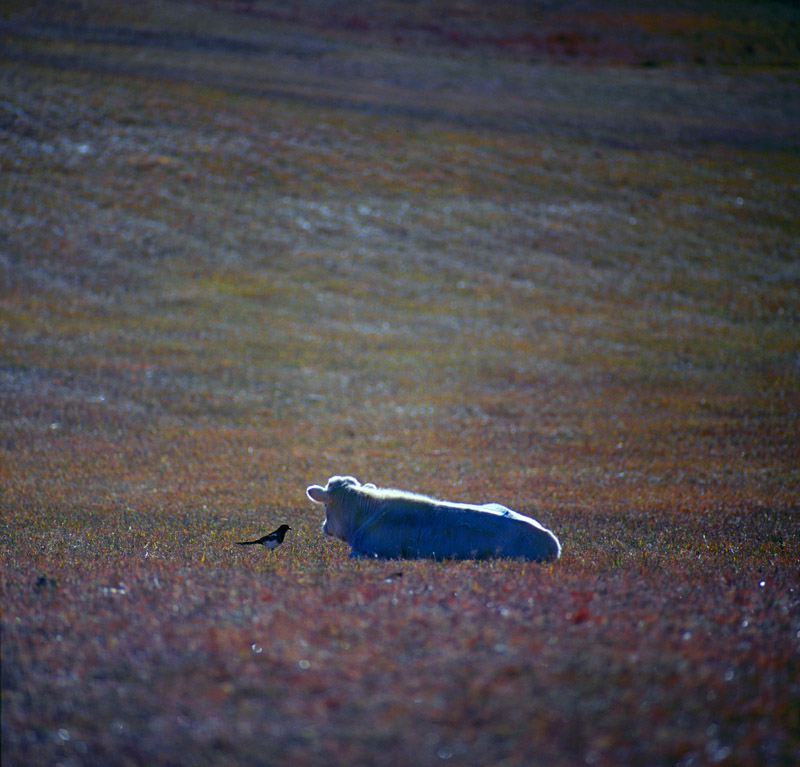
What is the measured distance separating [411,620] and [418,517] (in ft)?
12.8

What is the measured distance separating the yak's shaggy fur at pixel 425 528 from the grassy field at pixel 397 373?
50cm

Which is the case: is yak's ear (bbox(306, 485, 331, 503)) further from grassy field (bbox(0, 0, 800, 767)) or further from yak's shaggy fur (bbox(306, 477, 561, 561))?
grassy field (bbox(0, 0, 800, 767))

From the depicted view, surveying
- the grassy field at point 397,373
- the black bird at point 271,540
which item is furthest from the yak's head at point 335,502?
the black bird at point 271,540

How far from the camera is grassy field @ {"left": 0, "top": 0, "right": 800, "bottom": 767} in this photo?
4809 mm

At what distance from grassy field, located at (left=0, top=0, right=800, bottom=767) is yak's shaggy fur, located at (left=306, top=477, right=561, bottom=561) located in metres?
0.50

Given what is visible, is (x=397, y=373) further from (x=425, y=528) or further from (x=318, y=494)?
(x=425, y=528)

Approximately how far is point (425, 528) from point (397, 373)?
645 inches

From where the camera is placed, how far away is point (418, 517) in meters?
9.74

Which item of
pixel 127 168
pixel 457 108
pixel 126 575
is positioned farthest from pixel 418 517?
pixel 457 108

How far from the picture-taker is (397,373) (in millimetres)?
25828

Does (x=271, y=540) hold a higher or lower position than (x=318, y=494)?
lower

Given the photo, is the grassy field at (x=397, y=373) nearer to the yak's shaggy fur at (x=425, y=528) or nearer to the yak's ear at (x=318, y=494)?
the yak's shaggy fur at (x=425, y=528)

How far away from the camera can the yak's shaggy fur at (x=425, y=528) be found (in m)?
9.23

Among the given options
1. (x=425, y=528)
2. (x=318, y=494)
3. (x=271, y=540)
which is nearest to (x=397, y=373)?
(x=318, y=494)
